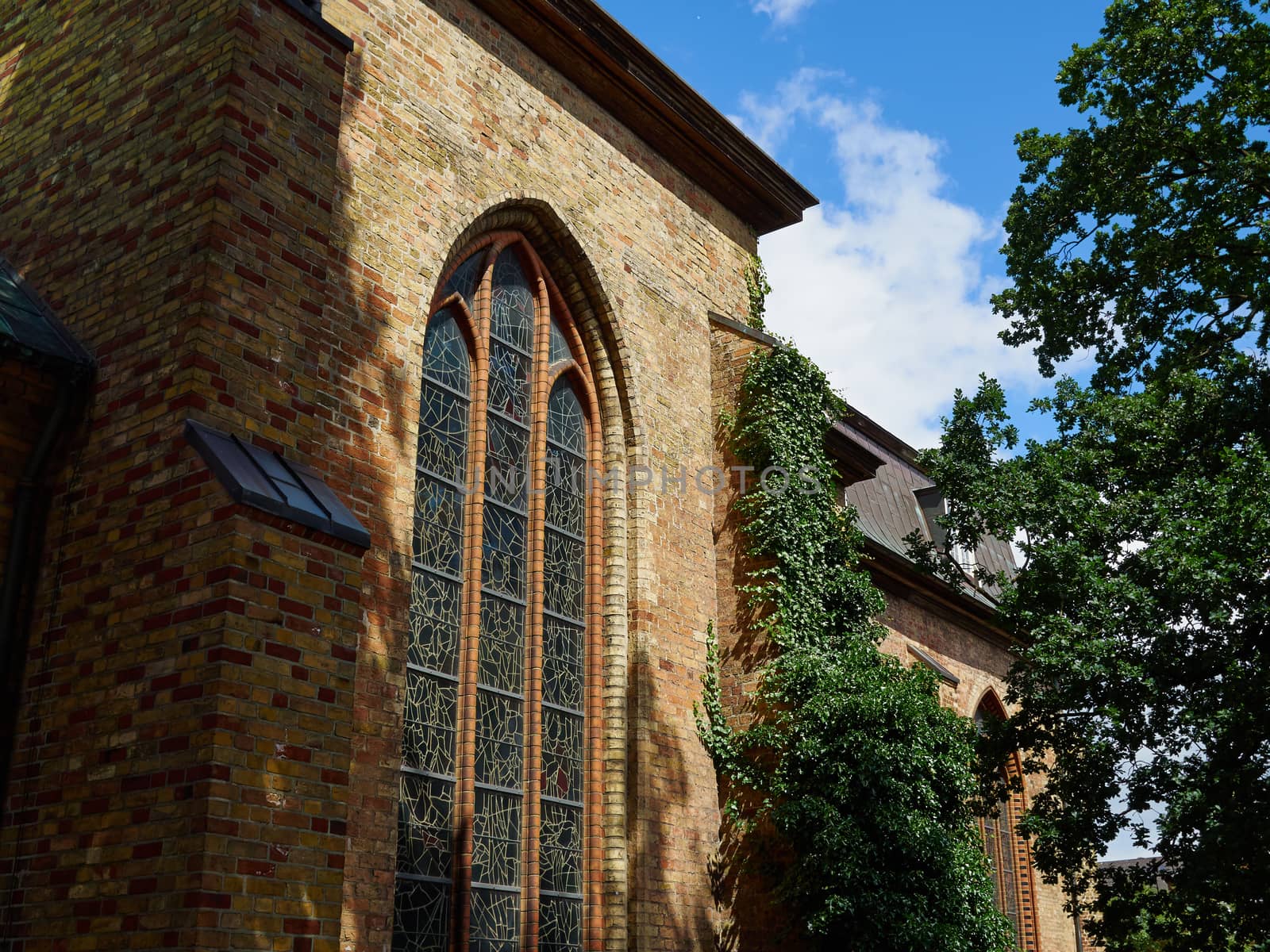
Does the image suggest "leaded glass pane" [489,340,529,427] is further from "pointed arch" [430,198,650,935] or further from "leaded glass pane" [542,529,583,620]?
"leaded glass pane" [542,529,583,620]

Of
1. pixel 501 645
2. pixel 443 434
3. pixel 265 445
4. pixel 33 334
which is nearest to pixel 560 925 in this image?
pixel 501 645

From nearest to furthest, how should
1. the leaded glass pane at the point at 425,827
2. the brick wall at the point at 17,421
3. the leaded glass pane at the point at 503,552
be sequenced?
the brick wall at the point at 17,421
the leaded glass pane at the point at 425,827
the leaded glass pane at the point at 503,552

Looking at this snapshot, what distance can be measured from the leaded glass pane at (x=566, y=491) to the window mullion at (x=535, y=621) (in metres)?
0.22

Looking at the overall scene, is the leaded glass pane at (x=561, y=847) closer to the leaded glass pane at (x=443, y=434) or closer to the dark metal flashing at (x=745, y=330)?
A: the leaded glass pane at (x=443, y=434)

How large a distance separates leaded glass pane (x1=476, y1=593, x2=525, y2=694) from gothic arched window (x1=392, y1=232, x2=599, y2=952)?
1cm

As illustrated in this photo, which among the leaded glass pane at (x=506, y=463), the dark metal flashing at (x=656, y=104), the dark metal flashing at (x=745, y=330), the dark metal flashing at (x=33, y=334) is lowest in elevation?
the dark metal flashing at (x=33, y=334)

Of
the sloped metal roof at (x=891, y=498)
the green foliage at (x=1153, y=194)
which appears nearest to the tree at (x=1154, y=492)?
the green foliage at (x=1153, y=194)

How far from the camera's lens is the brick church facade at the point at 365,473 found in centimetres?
568

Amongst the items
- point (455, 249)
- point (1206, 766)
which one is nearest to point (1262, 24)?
point (1206, 766)

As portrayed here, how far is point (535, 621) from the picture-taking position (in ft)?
33.5

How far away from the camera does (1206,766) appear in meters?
12.3

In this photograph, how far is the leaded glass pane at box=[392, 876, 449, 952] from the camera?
8297 mm

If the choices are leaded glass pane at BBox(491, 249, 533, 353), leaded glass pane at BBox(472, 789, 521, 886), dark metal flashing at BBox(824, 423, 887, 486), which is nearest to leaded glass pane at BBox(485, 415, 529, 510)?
leaded glass pane at BBox(491, 249, 533, 353)

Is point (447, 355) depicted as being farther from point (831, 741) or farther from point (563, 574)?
point (831, 741)
